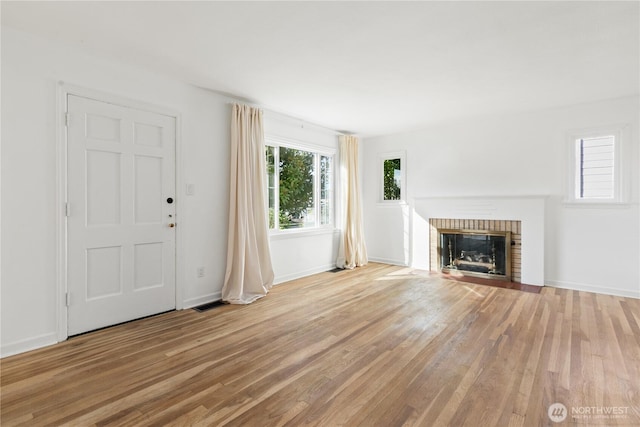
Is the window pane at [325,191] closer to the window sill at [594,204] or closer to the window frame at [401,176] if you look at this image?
the window frame at [401,176]

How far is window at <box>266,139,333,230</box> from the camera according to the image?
4711 millimetres

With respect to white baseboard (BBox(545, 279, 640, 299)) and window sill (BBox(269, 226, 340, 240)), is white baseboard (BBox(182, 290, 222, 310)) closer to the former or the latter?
window sill (BBox(269, 226, 340, 240))

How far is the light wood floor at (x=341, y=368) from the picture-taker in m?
1.78

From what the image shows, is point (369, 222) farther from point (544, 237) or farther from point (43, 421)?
point (43, 421)

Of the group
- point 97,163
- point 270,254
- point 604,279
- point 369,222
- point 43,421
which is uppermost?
point 97,163

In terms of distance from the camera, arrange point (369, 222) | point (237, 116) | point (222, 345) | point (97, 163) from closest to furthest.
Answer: point (222, 345) < point (97, 163) < point (237, 116) < point (369, 222)

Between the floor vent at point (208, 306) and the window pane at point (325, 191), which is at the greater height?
the window pane at point (325, 191)

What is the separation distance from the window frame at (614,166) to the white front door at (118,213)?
5.16 meters

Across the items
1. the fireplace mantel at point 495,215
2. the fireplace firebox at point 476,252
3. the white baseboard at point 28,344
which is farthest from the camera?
the fireplace firebox at point 476,252

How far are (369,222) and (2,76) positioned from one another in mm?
5382

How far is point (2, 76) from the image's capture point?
241 cm

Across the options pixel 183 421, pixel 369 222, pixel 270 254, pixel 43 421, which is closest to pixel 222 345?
pixel 183 421

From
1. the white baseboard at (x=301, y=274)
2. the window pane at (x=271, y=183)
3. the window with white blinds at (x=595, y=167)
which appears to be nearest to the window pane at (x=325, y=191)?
the white baseboard at (x=301, y=274)

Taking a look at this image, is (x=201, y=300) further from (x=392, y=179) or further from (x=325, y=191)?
(x=392, y=179)
